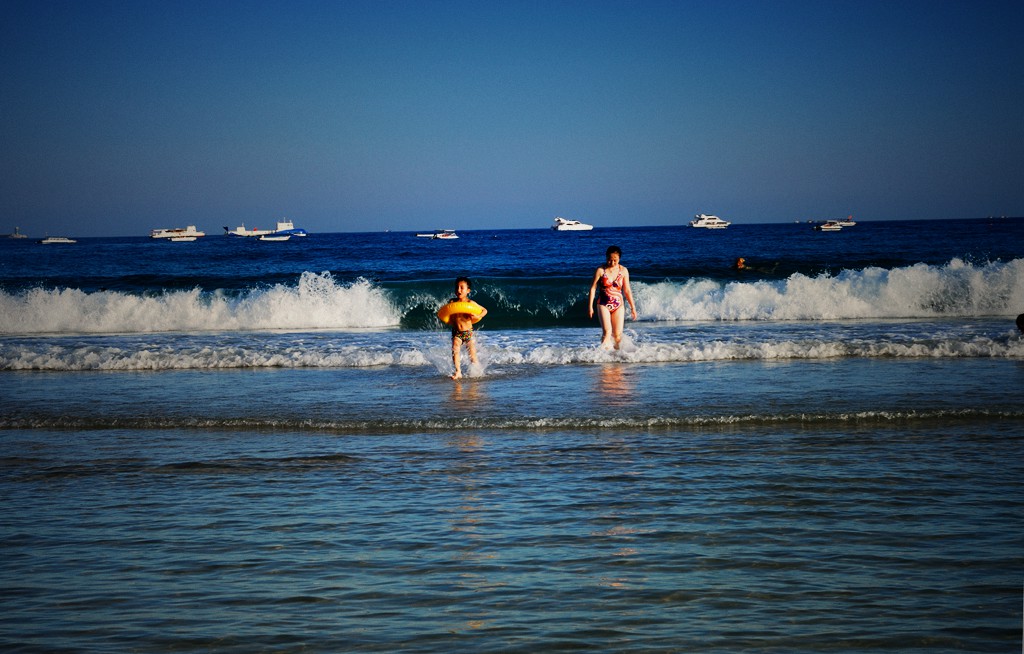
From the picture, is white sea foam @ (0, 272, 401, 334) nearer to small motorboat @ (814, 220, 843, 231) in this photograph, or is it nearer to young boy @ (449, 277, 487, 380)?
young boy @ (449, 277, 487, 380)

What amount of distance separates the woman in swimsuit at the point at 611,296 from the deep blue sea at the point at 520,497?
738 millimetres

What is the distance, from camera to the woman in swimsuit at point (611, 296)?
15727mm

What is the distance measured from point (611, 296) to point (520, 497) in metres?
9.43

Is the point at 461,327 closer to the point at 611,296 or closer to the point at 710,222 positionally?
the point at 611,296

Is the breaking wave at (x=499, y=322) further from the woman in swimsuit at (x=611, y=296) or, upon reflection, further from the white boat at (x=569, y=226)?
the white boat at (x=569, y=226)

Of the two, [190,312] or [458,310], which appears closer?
[458,310]

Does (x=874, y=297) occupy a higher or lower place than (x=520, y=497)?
higher

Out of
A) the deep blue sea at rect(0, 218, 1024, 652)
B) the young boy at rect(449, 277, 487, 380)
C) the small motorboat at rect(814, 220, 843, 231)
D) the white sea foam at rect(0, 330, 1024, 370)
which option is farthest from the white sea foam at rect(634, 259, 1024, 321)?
the small motorboat at rect(814, 220, 843, 231)

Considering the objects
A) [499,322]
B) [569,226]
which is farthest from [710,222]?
[499,322]

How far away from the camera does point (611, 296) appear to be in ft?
51.7

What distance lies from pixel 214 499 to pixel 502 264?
46970mm

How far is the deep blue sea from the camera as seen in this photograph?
432 cm

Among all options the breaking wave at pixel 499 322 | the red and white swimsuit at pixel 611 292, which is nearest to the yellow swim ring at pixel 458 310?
the red and white swimsuit at pixel 611 292

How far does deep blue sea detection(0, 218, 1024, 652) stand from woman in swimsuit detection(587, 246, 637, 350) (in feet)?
2.42
